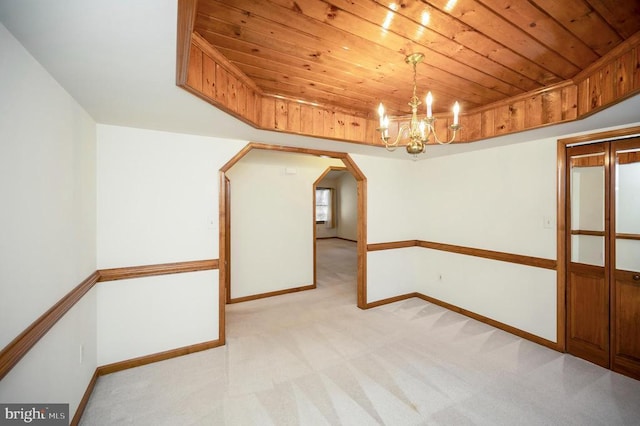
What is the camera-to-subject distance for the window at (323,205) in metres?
11.0

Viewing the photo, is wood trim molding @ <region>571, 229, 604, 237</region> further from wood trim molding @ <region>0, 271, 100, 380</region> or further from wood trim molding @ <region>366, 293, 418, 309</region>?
wood trim molding @ <region>0, 271, 100, 380</region>

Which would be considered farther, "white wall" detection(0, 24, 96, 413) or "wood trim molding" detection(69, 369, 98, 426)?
"wood trim molding" detection(69, 369, 98, 426)

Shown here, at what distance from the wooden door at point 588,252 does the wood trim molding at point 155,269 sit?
3.63m

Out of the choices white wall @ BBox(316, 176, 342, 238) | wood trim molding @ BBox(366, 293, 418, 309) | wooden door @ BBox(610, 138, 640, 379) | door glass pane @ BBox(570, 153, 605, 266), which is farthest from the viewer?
white wall @ BBox(316, 176, 342, 238)

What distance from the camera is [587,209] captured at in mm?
2582

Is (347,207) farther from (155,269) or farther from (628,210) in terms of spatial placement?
(155,269)

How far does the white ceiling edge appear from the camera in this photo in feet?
3.12

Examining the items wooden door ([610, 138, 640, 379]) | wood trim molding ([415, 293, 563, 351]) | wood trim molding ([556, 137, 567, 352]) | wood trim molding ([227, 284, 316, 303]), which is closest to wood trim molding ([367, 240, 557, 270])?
wood trim molding ([556, 137, 567, 352])

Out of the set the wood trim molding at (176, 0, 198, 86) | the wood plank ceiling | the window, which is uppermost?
the wood plank ceiling

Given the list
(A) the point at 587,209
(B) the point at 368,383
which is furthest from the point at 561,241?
(B) the point at 368,383

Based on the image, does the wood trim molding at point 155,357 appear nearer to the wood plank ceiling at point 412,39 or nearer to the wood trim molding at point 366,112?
the wood trim molding at point 366,112

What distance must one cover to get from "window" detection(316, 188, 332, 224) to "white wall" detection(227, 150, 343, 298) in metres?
6.07

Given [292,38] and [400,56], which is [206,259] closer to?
[292,38]

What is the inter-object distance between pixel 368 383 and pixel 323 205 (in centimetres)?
905
